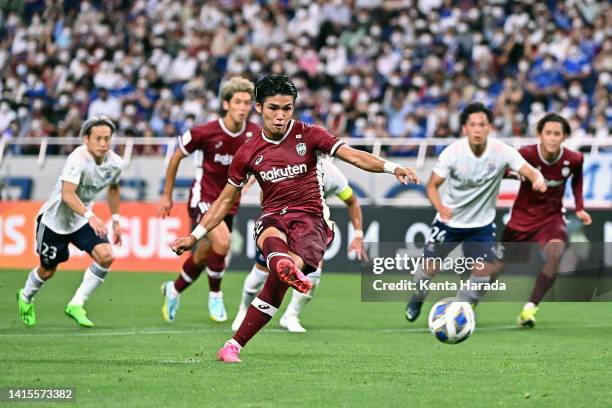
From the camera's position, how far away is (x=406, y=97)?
24594 millimetres

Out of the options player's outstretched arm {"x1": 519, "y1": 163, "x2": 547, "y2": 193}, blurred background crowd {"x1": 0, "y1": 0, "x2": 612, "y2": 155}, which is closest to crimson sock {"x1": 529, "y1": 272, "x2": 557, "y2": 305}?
player's outstretched arm {"x1": 519, "y1": 163, "x2": 547, "y2": 193}

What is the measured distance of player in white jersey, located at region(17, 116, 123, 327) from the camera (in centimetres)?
1262

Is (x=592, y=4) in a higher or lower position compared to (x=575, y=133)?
higher

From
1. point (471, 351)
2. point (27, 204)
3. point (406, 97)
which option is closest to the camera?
point (471, 351)

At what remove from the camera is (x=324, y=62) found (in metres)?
26.8

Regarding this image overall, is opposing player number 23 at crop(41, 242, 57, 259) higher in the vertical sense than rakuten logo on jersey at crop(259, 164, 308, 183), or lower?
lower

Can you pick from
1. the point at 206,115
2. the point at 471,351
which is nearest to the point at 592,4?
the point at 206,115

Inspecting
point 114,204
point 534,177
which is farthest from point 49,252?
point 534,177

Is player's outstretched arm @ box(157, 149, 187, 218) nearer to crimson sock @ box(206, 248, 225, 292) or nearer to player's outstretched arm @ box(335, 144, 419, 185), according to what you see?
crimson sock @ box(206, 248, 225, 292)

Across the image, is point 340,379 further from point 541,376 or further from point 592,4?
point 592,4

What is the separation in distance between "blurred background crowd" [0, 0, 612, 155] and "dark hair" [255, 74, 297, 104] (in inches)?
543

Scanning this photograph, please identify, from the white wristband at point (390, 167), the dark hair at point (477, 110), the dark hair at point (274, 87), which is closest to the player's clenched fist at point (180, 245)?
the dark hair at point (274, 87)

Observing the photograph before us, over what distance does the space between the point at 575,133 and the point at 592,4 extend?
463 cm

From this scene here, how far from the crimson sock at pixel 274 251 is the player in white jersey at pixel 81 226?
394 centimetres
